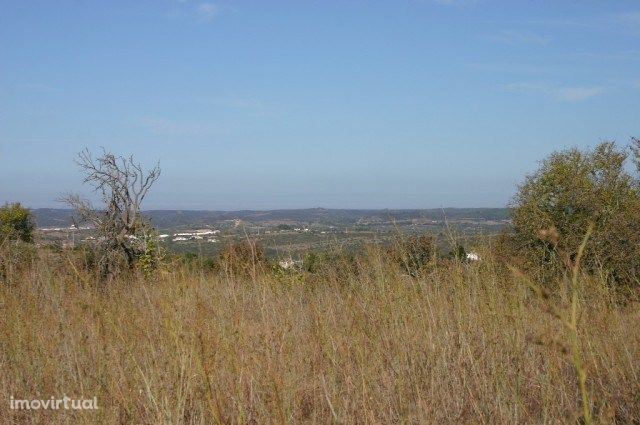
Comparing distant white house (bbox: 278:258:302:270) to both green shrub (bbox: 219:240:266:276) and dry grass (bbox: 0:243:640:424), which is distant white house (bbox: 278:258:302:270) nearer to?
green shrub (bbox: 219:240:266:276)

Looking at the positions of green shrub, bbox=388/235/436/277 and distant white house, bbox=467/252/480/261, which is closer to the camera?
distant white house, bbox=467/252/480/261

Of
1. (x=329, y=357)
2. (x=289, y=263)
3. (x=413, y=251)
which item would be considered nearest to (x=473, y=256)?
(x=413, y=251)

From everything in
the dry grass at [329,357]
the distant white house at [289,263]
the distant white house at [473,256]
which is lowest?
the dry grass at [329,357]

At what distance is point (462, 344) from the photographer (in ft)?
11.7

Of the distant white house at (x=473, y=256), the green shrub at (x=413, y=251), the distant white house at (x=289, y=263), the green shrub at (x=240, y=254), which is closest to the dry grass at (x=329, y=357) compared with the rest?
the distant white house at (x=473, y=256)

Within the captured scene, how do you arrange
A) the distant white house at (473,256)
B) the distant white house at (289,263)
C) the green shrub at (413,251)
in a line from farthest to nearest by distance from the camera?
1. the distant white house at (289,263)
2. the green shrub at (413,251)
3. the distant white house at (473,256)

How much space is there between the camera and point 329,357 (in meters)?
3.67

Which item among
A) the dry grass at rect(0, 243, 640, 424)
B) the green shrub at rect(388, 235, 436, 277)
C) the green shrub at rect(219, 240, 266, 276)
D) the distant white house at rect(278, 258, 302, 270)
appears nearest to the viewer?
the dry grass at rect(0, 243, 640, 424)

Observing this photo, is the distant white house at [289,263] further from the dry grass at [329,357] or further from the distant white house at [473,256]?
the distant white house at [473,256]

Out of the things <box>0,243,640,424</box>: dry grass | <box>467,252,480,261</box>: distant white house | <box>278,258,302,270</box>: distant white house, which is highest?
<box>467,252,480,261</box>: distant white house

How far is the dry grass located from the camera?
2998mm

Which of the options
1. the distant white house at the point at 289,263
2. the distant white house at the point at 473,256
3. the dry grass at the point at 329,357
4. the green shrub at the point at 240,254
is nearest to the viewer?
the dry grass at the point at 329,357

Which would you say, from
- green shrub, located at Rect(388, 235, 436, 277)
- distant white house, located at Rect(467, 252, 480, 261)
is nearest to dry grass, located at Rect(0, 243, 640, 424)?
distant white house, located at Rect(467, 252, 480, 261)

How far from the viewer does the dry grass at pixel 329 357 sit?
3.00 metres
